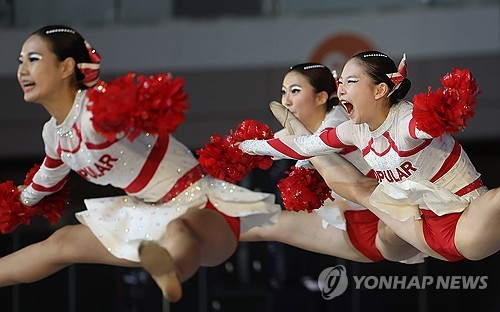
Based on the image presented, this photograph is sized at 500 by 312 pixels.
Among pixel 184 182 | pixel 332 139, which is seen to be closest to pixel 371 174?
pixel 332 139

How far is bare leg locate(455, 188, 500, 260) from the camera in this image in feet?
10.2

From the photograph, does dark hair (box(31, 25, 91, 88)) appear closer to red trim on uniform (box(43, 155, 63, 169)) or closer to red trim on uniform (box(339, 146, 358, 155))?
red trim on uniform (box(43, 155, 63, 169))

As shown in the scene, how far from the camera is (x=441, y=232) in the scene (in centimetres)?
331

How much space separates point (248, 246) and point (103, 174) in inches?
94.4

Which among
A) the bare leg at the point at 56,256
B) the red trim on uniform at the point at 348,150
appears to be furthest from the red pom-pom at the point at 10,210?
the red trim on uniform at the point at 348,150

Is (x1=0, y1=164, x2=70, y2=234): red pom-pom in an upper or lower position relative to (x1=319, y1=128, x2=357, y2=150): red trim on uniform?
lower

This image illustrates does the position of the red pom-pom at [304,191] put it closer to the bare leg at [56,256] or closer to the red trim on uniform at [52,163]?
the bare leg at [56,256]

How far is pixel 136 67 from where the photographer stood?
6062 mm

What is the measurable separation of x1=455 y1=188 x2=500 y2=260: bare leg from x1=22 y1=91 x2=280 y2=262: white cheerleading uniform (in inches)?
23.3

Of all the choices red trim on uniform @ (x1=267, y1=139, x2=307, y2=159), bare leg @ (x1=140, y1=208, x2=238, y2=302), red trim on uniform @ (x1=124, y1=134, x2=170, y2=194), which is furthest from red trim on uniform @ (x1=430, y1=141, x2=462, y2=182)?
red trim on uniform @ (x1=124, y1=134, x2=170, y2=194)

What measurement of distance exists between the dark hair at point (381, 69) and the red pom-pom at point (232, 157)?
484 millimetres

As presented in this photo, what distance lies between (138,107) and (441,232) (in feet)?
3.55

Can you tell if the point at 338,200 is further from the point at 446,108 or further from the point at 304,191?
the point at 446,108

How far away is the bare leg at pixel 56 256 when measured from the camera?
11.1 ft
